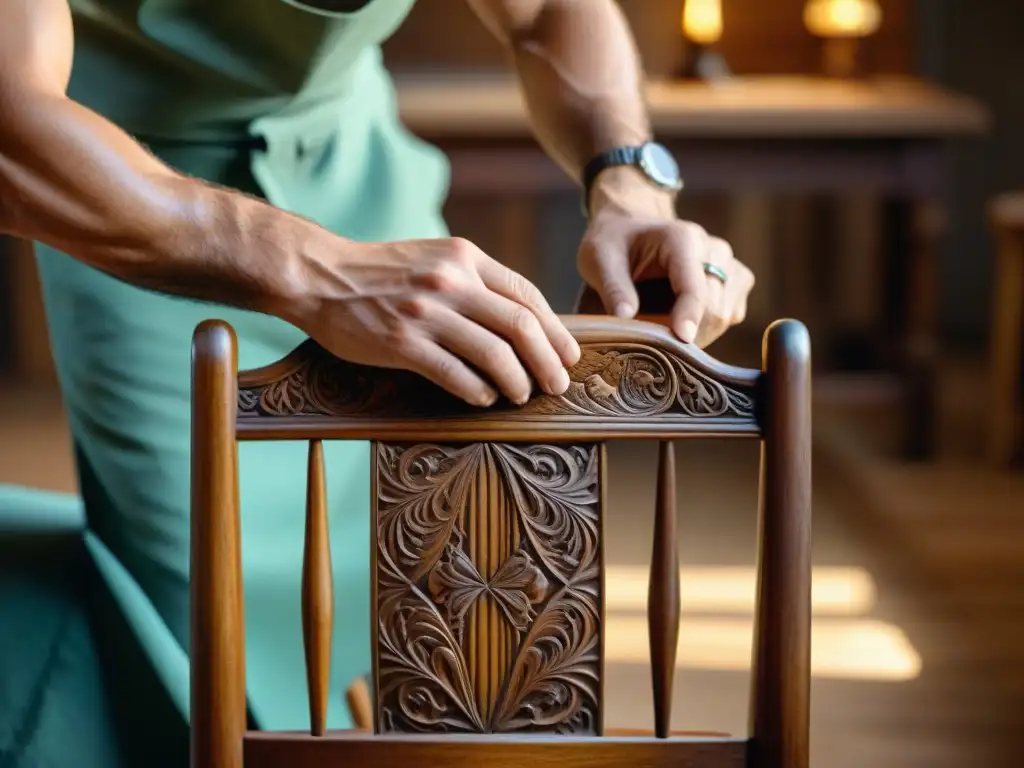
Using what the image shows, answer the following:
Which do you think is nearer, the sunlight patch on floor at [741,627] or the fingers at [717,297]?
the fingers at [717,297]

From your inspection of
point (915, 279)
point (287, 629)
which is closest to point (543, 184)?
point (915, 279)

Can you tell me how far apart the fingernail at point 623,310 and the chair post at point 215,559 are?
1.15ft

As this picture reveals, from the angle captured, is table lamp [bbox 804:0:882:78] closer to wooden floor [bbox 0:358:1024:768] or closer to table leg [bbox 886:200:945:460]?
table leg [bbox 886:200:945:460]

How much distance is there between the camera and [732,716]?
2398mm

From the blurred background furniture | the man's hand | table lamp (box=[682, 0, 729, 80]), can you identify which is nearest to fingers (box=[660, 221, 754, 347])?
the man's hand

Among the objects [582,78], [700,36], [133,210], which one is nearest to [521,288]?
[133,210]

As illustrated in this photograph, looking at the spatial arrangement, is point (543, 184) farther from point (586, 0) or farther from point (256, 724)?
point (256, 724)

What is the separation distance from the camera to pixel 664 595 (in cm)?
93

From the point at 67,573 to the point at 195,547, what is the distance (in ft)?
1.43

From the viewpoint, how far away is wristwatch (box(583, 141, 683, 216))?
1339mm

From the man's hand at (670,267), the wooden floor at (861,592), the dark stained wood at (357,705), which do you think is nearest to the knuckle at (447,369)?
the man's hand at (670,267)

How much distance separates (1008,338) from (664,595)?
293cm

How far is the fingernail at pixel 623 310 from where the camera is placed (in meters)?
1.11

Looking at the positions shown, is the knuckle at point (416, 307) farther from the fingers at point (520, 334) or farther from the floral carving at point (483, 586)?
the floral carving at point (483, 586)
